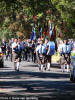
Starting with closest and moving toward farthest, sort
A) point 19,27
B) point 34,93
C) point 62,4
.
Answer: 1. point 34,93
2. point 62,4
3. point 19,27

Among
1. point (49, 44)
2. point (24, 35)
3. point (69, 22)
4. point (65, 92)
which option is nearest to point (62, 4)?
point (69, 22)

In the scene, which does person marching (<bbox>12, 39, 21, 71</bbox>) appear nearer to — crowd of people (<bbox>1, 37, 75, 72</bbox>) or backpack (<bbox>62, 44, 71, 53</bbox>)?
crowd of people (<bbox>1, 37, 75, 72</bbox>)

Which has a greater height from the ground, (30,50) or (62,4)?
(62,4)

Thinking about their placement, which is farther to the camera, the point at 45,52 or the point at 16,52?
the point at 45,52

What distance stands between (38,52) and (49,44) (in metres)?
0.97

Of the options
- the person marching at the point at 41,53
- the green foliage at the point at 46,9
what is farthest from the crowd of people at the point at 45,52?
the green foliage at the point at 46,9

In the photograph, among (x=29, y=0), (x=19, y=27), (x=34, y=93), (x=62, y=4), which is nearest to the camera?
(x=34, y=93)

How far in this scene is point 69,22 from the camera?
129 ft

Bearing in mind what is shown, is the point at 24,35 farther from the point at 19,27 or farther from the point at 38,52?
the point at 38,52

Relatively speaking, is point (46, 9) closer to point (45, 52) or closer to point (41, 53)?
point (45, 52)

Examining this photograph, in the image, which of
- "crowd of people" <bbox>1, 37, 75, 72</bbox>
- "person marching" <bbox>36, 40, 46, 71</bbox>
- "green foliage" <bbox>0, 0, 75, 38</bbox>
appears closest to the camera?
"crowd of people" <bbox>1, 37, 75, 72</bbox>

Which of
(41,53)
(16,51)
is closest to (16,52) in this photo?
(16,51)

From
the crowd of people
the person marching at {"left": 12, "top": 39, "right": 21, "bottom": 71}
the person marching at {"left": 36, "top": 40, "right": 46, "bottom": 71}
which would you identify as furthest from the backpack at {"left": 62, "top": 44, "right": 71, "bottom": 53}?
the person marching at {"left": 12, "top": 39, "right": 21, "bottom": 71}

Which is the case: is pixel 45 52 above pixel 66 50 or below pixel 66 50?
below
